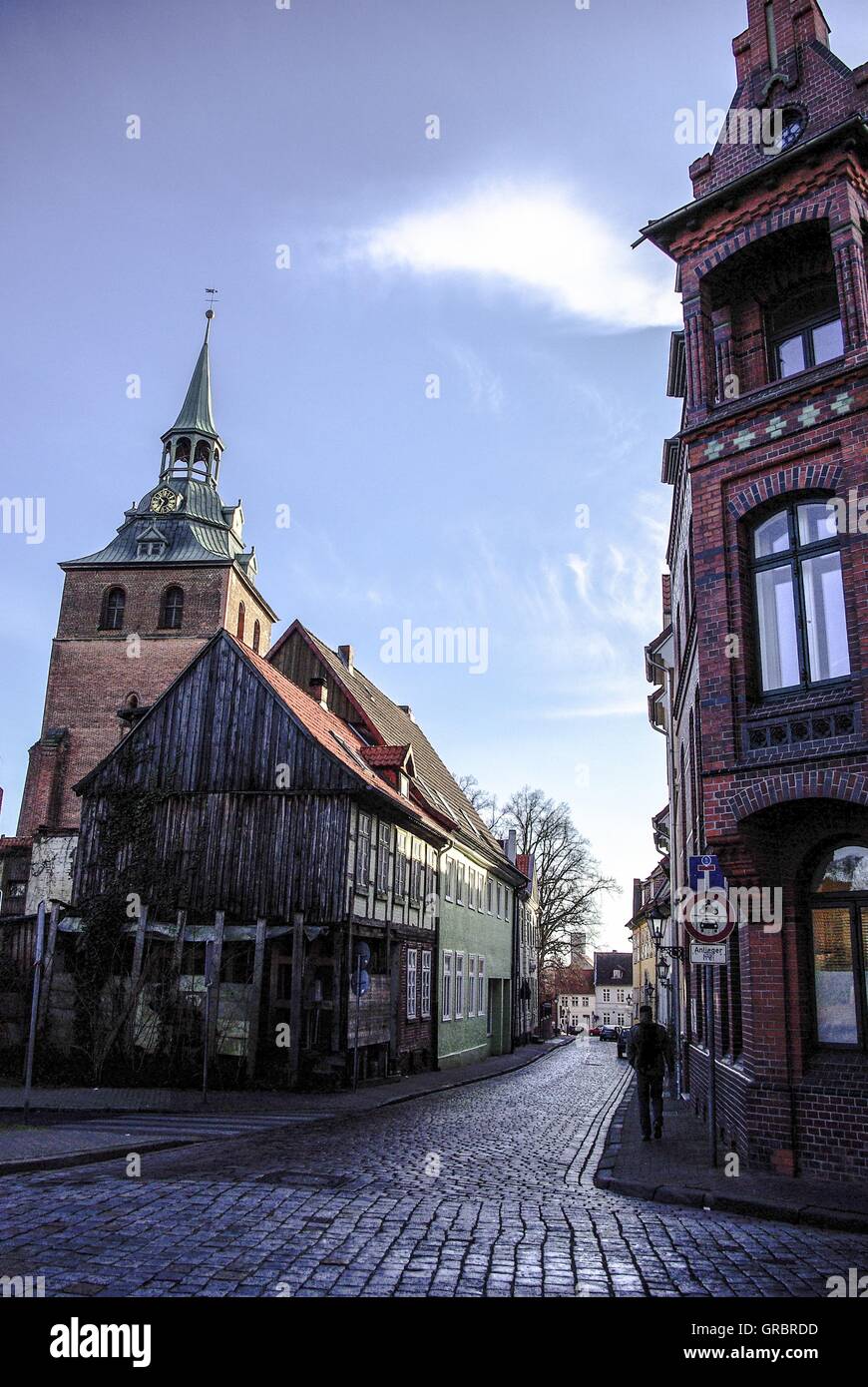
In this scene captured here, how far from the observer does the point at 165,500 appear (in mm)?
50500

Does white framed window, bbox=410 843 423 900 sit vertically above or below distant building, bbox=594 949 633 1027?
above

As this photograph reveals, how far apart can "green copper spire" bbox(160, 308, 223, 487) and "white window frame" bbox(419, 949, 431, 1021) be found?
32.8 meters

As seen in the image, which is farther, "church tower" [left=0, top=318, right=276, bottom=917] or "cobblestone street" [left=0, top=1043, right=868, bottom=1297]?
"church tower" [left=0, top=318, right=276, bottom=917]

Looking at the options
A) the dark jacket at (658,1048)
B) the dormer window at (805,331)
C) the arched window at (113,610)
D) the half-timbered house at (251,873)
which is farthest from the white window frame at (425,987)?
the arched window at (113,610)

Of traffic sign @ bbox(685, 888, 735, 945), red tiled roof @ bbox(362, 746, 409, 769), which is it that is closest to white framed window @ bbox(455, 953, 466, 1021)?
red tiled roof @ bbox(362, 746, 409, 769)

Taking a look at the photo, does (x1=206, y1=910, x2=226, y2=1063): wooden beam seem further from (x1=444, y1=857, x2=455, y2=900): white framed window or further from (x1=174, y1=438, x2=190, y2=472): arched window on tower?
(x1=174, y1=438, x2=190, y2=472): arched window on tower

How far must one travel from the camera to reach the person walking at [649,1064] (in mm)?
13180

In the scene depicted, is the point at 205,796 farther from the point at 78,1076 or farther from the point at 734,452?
the point at 734,452

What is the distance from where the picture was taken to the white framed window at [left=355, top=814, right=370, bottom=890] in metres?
21.1

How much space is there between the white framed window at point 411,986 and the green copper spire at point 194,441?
33632mm

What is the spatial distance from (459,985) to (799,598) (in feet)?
73.1

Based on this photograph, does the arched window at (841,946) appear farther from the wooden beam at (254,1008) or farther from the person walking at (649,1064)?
the wooden beam at (254,1008)

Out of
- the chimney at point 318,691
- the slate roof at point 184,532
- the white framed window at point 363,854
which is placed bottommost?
the white framed window at point 363,854

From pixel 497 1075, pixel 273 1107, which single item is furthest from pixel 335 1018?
pixel 497 1075
